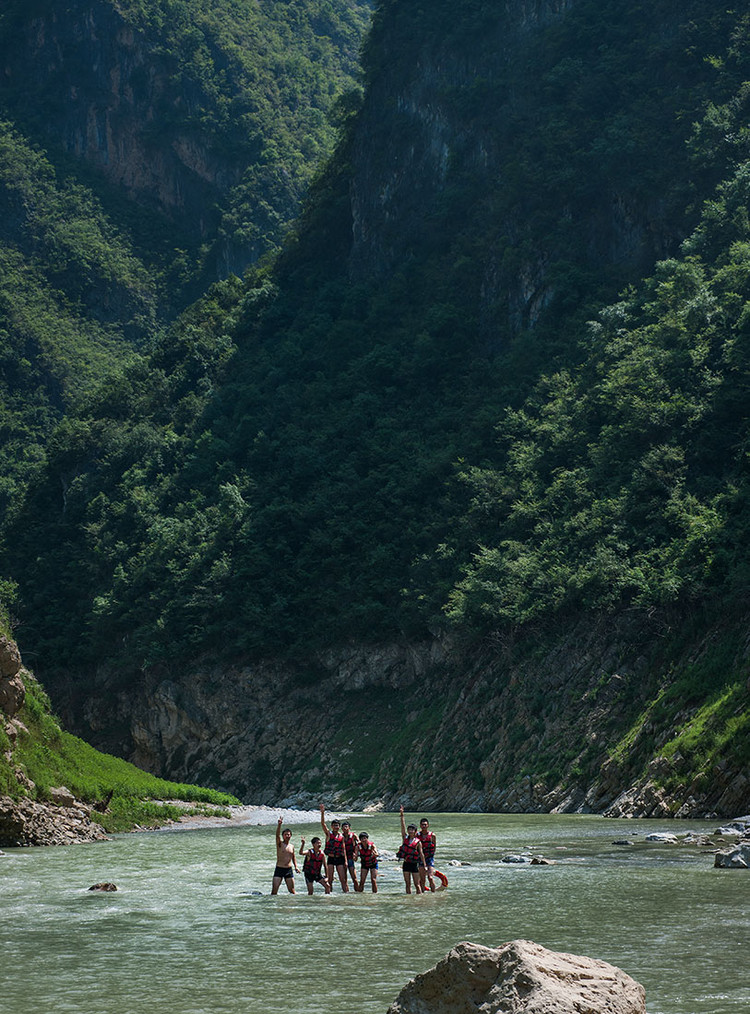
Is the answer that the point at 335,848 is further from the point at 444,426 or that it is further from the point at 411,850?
the point at 444,426

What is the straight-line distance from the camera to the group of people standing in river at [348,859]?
83.4 feet

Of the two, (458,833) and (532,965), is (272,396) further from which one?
(532,965)

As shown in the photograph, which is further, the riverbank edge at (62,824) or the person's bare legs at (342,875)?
the riverbank edge at (62,824)

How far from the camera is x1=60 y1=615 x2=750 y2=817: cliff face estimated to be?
144ft

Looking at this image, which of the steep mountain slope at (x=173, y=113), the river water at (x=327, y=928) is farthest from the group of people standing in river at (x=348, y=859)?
the steep mountain slope at (x=173, y=113)

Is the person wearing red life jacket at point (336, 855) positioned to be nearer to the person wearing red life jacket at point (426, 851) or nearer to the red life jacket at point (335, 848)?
the red life jacket at point (335, 848)

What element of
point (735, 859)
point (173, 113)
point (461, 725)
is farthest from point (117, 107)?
point (735, 859)

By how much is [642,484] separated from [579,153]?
3638cm

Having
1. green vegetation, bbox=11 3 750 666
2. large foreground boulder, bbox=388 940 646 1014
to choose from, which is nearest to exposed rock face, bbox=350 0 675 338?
green vegetation, bbox=11 3 750 666

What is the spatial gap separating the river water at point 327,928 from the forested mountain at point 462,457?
1464 cm

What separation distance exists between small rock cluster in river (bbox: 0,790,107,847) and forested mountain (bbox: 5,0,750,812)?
18.9 meters

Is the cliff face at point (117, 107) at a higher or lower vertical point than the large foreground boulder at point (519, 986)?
higher

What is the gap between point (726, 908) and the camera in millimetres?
21172

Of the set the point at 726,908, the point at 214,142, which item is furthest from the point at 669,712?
the point at 214,142
